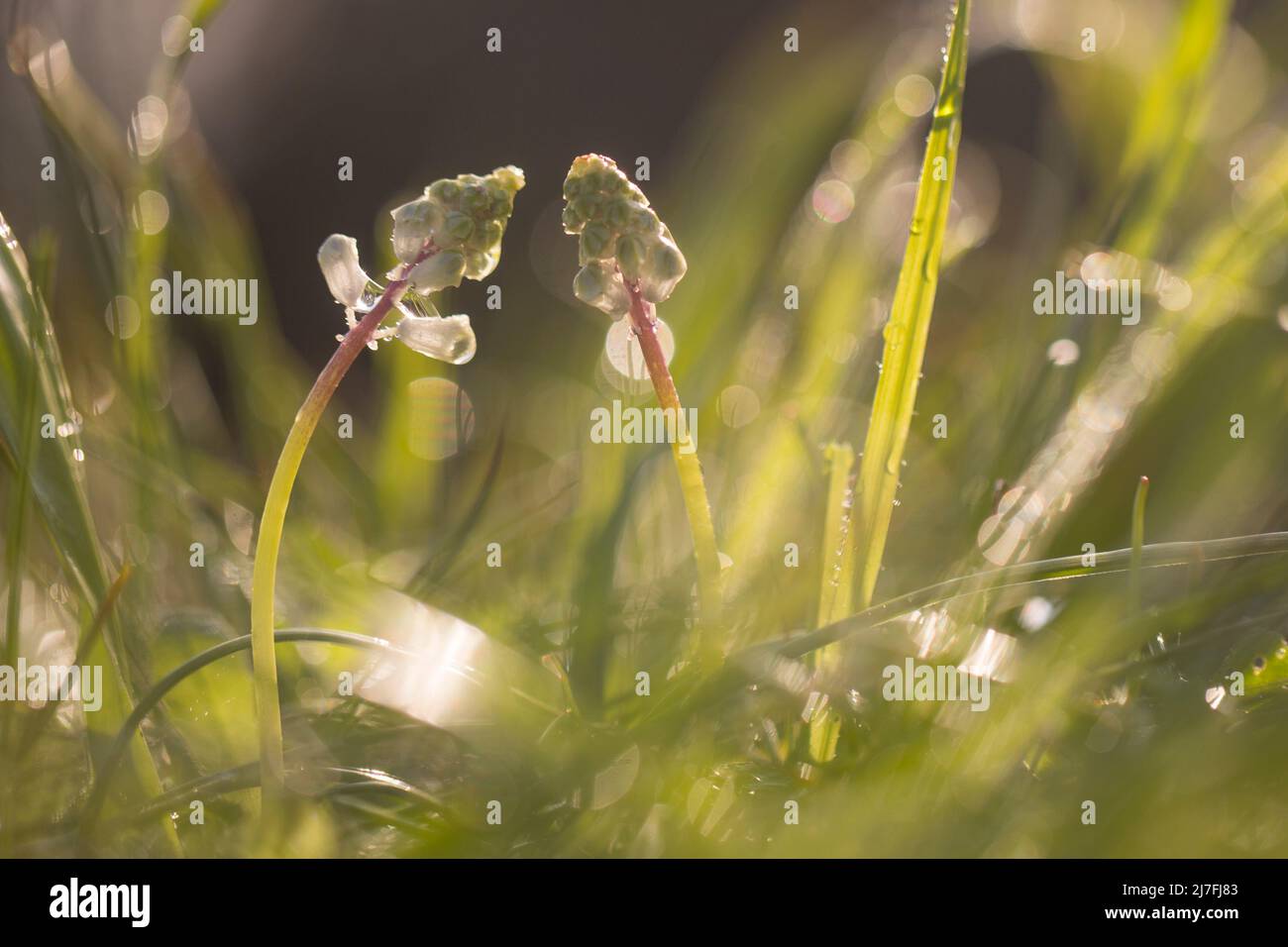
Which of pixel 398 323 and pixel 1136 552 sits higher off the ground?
pixel 398 323

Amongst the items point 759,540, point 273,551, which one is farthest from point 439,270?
point 759,540

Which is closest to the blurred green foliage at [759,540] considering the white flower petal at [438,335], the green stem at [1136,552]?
the green stem at [1136,552]

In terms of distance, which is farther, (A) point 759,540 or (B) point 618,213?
(A) point 759,540

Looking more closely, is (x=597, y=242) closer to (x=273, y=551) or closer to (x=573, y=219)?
(x=573, y=219)

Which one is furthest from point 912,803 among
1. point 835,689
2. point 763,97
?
point 763,97

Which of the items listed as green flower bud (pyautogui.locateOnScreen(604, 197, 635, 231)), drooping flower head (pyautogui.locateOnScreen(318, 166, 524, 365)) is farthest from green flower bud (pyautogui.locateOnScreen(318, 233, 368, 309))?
green flower bud (pyautogui.locateOnScreen(604, 197, 635, 231))

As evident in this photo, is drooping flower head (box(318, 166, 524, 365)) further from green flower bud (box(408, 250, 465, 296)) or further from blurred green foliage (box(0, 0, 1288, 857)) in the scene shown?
blurred green foliage (box(0, 0, 1288, 857))

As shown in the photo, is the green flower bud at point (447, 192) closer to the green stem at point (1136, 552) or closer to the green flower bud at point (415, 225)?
the green flower bud at point (415, 225)

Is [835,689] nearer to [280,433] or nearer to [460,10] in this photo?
[280,433]

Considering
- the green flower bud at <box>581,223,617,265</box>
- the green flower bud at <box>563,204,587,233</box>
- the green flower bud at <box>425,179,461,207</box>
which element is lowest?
the green flower bud at <box>581,223,617,265</box>
